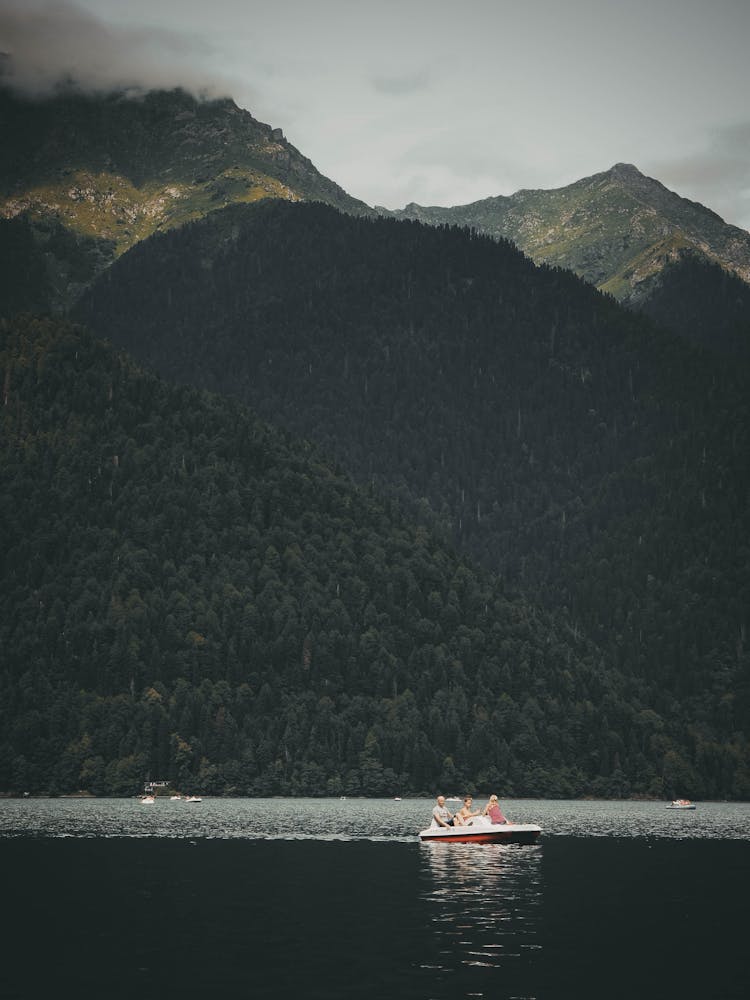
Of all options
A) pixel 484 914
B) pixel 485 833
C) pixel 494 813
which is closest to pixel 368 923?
pixel 484 914

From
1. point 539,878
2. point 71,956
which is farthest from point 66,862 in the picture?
point 71,956

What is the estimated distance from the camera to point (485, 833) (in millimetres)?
162000

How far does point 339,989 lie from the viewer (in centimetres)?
6662

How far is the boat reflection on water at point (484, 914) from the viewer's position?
7181 centimetres

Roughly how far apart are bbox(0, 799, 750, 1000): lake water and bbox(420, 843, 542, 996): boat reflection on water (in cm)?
24

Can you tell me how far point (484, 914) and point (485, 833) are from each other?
68.1 m

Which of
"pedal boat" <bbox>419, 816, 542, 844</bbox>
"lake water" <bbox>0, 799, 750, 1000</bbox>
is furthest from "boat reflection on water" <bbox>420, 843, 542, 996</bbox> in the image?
"pedal boat" <bbox>419, 816, 542, 844</bbox>

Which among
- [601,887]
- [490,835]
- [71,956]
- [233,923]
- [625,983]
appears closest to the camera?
[625,983]

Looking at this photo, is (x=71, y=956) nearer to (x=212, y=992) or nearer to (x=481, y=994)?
(x=212, y=992)

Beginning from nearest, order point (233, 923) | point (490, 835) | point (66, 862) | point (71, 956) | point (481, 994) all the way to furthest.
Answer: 1. point (481, 994)
2. point (71, 956)
3. point (233, 923)
4. point (66, 862)
5. point (490, 835)

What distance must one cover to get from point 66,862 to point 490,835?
169 feet

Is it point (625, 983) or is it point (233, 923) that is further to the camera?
point (233, 923)

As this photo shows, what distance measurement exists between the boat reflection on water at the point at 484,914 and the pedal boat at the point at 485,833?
654 centimetres

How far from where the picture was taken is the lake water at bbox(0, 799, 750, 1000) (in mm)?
69375
